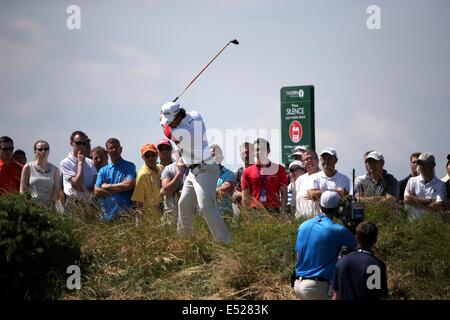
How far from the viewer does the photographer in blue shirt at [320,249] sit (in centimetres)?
1028

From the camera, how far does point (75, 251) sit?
1309cm

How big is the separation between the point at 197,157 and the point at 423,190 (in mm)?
3776

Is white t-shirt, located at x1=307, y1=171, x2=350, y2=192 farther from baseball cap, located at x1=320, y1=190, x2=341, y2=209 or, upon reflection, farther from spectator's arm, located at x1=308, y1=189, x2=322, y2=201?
baseball cap, located at x1=320, y1=190, x2=341, y2=209

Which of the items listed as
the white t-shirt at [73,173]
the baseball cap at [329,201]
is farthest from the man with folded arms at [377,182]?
the white t-shirt at [73,173]

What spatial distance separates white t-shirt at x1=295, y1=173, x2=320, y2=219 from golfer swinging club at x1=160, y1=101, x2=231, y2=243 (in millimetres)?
1480

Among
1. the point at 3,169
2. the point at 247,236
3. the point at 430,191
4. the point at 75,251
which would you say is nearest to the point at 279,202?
the point at 247,236

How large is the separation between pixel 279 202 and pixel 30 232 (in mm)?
4195

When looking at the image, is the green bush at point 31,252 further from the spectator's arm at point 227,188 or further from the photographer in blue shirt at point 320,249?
the photographer in blue shirt at point 320,249

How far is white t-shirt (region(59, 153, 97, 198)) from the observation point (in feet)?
50.6

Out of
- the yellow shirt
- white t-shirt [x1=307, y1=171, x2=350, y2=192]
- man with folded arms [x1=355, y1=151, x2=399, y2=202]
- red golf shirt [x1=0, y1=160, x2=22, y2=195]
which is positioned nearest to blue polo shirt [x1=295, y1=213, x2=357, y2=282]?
white t-shirt [x1=307, y1=171, x2=350, y2=192]

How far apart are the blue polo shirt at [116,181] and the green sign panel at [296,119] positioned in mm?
5044

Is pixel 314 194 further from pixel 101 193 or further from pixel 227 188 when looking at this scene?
pixel 101 193
